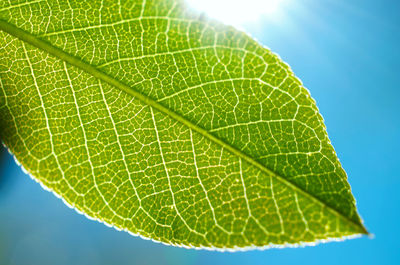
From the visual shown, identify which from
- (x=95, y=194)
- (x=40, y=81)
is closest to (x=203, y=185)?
(x=95, y=194)

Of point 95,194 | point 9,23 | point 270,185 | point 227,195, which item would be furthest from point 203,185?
point 9,23

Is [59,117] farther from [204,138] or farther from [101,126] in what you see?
[204,138]

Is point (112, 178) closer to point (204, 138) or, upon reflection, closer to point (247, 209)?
point (204, 138)

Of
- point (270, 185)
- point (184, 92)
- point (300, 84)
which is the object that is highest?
point (300, 84)

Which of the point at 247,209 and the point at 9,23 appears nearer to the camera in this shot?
the point at 247,209

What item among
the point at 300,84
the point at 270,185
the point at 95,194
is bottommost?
the point at 95,194

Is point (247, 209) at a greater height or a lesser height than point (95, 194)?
greater
